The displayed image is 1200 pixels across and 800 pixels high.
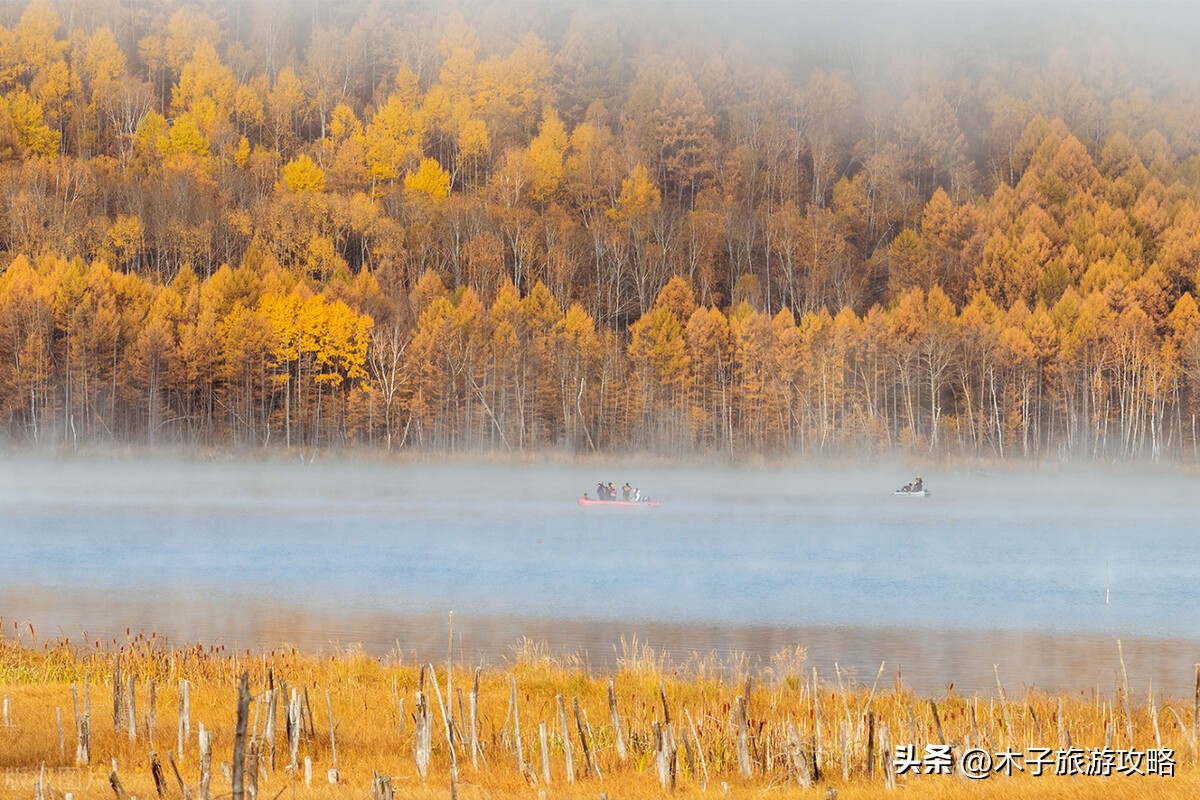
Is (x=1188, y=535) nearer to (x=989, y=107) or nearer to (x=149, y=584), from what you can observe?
(x=149, y=584)

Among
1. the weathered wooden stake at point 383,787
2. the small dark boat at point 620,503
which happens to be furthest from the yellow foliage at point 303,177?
the weathered wooden stake at point 383,787

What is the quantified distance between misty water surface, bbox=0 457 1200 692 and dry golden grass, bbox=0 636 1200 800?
3729mm

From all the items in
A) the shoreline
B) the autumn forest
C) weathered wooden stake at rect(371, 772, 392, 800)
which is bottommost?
the shoreline

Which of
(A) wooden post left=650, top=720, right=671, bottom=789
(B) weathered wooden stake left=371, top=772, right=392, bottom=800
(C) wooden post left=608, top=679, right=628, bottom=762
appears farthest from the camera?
(C) wooden post left=608, top=679, right=628, bottom=762

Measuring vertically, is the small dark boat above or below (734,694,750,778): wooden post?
above

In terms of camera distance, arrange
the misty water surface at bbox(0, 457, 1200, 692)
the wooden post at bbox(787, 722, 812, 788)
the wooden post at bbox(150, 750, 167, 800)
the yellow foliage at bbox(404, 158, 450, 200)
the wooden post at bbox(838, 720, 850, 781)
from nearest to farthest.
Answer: the wooden post at bbox(150, 750, 167, 800) < the wooden post at bbox(787, 722, 812, 788) < the wooden post at bbox(838, 720, 850, 781) < the misty water surface at bbox(0, 457, 1200, 692) < the yellow foliage at bbox(404, 158, 450, 200)

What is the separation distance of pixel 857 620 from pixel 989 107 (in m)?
139

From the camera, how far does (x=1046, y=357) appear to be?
3804 inches

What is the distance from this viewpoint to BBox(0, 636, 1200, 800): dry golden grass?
1242 centimetres

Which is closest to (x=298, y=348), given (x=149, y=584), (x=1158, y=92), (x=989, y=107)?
(x=149, y=584)

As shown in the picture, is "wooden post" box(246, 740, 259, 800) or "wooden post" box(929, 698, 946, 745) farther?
"wooden post" box(929, 698, 946, 745)

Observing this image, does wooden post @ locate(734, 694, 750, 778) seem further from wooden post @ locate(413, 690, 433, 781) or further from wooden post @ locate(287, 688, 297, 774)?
wooden post @ locate(287, 688, 297, 774)

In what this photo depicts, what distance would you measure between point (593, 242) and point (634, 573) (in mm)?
82532

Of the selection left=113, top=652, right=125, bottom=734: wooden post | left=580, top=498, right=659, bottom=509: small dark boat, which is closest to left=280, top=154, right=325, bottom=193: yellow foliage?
left=580, top=498, right=659, bottom=509: small dark boat
